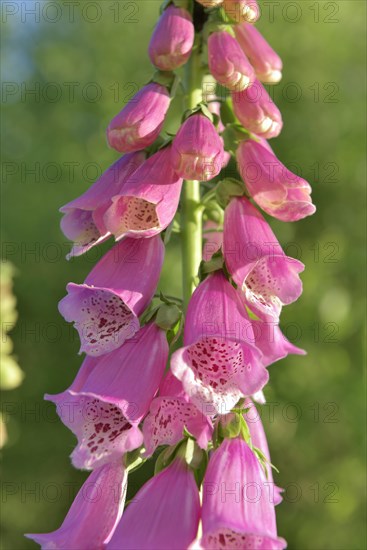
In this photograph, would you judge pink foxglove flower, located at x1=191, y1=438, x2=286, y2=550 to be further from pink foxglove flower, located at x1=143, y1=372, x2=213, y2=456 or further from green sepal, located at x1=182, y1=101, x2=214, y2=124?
green sepal, located at x1=182, y1=101, x2=214, y2=124

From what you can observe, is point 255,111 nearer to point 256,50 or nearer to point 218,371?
point 256,50

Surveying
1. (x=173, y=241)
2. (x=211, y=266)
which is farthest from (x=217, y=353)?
(x=173, y=241)

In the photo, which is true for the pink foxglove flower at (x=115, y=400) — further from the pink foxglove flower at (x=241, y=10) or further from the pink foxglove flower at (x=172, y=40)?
the pink foxglove flower at (x=241, y=10)

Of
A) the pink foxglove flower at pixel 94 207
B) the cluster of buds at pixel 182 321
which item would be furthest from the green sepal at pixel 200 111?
the pink foxglove flower at pixel 94 207

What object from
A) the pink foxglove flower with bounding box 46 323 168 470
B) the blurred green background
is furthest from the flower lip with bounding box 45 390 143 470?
the blurred green background

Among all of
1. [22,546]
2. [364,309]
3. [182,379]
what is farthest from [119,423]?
[22,546]
